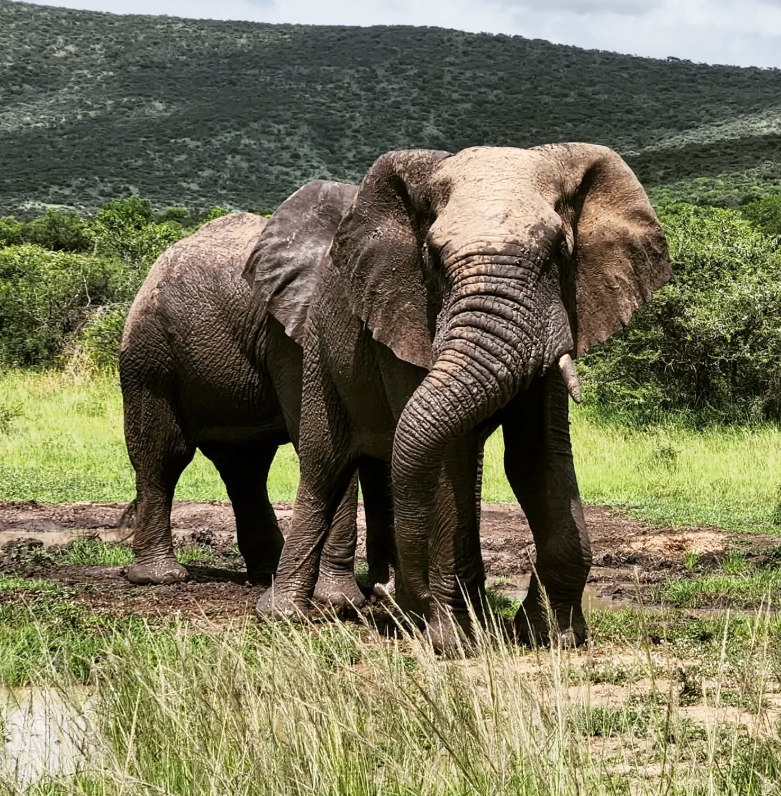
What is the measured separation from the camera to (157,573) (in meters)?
9.40

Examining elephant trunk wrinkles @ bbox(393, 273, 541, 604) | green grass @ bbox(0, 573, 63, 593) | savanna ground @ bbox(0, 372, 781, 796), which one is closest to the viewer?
savanna ground @ bbox(0, 372, 781, 796)

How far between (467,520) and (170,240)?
73.5 feet

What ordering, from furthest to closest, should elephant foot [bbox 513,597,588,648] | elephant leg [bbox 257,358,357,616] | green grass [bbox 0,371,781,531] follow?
green grass [bbox 0,371,781,531], elephant leg [bbox 257,358,357,616], elephant foot [bbox 513,597,588,648]

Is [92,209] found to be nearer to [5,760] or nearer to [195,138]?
[195,138]

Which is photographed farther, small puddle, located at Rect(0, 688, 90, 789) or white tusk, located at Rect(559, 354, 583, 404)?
white tusk, located at Rect(559, 354, 583, 404)

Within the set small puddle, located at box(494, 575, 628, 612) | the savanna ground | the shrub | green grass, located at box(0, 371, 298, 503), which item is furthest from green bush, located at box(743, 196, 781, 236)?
small puddle, located at box(494, 575, 628, 612)

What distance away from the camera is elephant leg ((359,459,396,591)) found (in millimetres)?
8641

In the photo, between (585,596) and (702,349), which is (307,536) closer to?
(585,596)

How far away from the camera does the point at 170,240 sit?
2820 centimetres

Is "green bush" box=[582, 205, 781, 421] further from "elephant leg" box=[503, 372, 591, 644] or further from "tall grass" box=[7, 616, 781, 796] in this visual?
"tall grass" box=[7, 616, 781, 796]

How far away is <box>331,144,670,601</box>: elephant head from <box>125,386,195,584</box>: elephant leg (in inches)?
119

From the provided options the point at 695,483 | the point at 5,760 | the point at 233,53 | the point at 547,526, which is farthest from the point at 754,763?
the point at 233,53

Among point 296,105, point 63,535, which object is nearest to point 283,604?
point 63,535

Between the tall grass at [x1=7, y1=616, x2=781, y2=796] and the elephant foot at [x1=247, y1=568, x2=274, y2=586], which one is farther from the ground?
the tall grass at [x1=7, y1=616, x2=781, y2=796]
